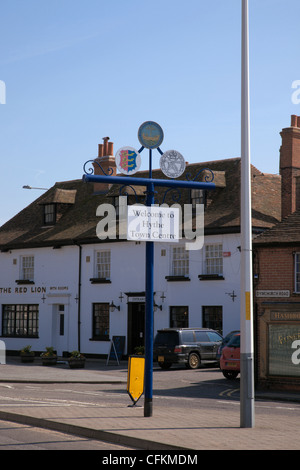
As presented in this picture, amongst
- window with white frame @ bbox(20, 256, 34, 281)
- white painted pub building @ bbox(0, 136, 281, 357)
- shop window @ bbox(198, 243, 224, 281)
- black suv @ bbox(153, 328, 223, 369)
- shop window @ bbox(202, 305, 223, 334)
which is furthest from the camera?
window with white frame @ bbox(20, 256, 34, 281)

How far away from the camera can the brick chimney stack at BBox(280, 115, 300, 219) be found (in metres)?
35.6

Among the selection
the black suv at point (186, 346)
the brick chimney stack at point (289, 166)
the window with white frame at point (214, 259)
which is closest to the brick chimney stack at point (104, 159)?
the window with white frame at point (214, 259)

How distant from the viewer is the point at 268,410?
62.4ft

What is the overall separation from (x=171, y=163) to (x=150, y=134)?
0.77m

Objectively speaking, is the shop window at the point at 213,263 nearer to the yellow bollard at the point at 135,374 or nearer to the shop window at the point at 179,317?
the shop window at the point at 179,317

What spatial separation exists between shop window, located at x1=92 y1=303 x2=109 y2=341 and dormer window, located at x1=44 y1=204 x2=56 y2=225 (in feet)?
Result: 25.3

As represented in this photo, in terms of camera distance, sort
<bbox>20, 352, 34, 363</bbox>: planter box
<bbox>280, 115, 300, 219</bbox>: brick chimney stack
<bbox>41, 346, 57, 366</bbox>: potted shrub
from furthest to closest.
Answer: <bbox>20, 352, 34, 363</bbox>: planter box → <bbox>41, 346, 57, 366</bbox>: potted shrub → <bbox>280, 115, 300, 219</bbox>: brick chimney stack

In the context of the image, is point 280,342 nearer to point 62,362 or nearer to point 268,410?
point 268,410

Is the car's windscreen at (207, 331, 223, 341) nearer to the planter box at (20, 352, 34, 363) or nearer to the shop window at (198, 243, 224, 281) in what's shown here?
the shop window at (198, 243, 224, 281)

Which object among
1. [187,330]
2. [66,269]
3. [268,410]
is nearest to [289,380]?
[268,410]

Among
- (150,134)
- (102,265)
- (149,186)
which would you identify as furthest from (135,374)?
(102,265)

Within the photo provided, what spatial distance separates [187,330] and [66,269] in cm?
1156

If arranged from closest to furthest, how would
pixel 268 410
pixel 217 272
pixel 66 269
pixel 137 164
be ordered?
pixel 137 164 < pixel 268 410 < pixel 217 272 < pixel 66 269

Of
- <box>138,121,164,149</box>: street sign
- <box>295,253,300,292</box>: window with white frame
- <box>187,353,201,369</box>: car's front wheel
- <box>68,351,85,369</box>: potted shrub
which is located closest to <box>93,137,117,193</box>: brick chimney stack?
<box>68,351,85,369</box>: potted shrub
